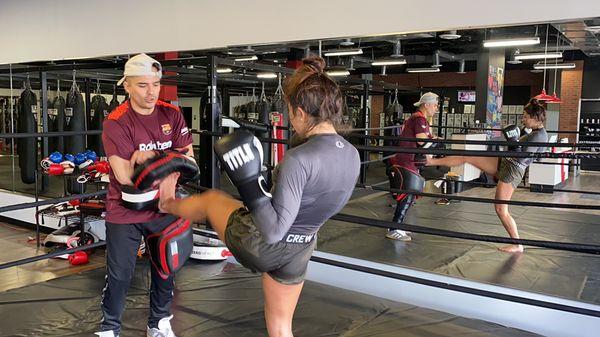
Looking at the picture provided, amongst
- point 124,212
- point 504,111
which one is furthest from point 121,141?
point 504,111

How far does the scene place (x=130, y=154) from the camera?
6.72 feet

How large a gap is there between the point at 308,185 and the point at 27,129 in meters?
5.90

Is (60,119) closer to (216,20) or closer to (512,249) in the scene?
(216,20)

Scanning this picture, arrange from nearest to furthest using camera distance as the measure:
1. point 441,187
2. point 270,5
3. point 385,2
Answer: point 385,2 → point 270,5 → point 441,187

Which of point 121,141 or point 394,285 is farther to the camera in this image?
point 394,285

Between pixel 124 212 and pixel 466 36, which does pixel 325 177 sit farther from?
pixel 466 36

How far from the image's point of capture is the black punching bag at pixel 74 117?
20.5ft

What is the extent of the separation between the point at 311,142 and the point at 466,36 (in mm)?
8018

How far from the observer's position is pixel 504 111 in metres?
15.0

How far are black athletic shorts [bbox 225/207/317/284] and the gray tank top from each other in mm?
44

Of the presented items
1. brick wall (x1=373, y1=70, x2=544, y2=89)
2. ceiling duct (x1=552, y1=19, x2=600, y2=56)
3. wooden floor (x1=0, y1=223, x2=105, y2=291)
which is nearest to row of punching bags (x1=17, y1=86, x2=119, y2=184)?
wooden floor (x1=0, y1=223, x2=105, y2=291)

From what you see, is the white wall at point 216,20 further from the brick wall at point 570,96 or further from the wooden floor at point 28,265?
the brick wall at point 570,96

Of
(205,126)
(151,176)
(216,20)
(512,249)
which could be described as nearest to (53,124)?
(216,20)

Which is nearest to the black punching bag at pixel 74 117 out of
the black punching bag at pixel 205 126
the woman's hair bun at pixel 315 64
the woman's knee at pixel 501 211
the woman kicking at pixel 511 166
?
the black punching bag at pixel 205 126
